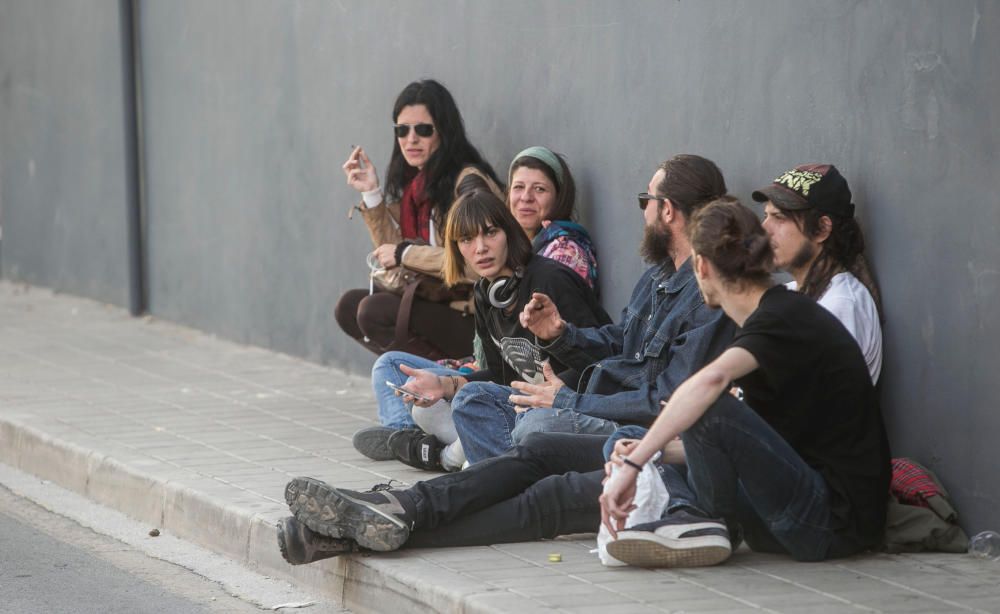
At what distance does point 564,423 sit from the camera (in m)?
5.82

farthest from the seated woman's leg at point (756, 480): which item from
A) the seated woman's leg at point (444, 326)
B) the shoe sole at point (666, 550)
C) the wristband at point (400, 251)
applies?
the wristband at point (400, 251)

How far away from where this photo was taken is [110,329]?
1172 centimetres

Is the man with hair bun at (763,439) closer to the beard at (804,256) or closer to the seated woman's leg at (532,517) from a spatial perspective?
the seated woman's leg at (532,517)

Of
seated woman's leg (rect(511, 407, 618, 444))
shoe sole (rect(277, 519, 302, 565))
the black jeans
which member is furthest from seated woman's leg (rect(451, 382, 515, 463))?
shoe sole (rect(277, 519, 302, 565))

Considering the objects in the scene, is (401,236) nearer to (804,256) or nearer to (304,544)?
(804,256)

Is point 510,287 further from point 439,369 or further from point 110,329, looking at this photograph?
point 110,329

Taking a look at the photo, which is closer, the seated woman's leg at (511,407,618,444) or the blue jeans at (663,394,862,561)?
the blue jeans at (663,394,862,561)

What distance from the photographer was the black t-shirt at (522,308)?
633 centimetres

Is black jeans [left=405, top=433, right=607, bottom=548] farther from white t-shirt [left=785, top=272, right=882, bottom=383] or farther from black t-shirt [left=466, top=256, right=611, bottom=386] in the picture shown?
white t-shirt [left=785, top=272, right=882, bottom=383]

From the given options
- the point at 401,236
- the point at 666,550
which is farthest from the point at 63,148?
the point at 666,550

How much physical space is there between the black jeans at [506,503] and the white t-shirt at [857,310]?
0.99 meters

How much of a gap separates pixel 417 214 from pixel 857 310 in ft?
10.4

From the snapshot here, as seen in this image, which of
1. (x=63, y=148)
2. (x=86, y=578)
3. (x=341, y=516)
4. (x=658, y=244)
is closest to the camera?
(x=341, y=516)

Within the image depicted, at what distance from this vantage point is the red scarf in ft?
26.7
